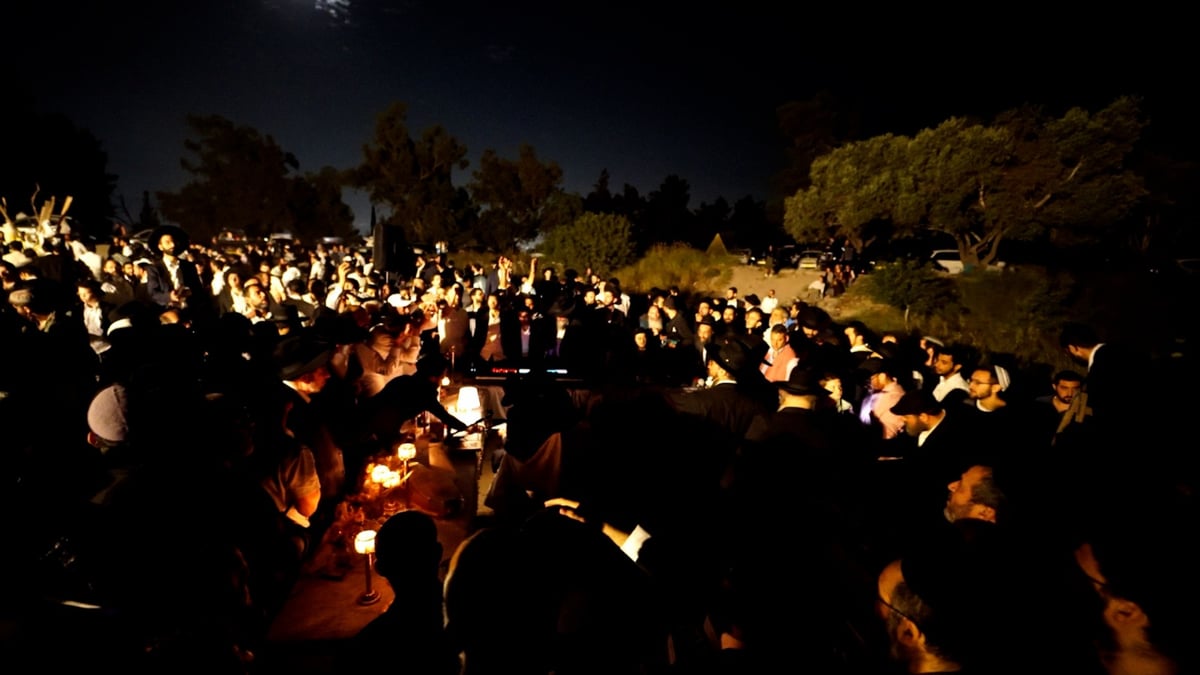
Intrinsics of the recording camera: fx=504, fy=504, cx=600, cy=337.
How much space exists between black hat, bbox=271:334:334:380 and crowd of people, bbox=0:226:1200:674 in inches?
0.8

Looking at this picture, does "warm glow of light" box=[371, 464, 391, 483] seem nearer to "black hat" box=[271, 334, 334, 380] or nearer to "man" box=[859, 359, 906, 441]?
"black hat" box=[271, 334, 334, 380]

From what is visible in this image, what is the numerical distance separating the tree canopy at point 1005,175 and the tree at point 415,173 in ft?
75.5

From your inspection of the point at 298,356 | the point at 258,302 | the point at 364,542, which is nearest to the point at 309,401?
the point at 298,356

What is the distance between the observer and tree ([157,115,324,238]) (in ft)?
144

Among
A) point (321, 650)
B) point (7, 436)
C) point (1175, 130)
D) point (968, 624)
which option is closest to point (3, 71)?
point (7, 436)

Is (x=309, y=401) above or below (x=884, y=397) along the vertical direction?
above

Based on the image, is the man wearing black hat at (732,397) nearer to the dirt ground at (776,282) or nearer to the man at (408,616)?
the man at (408,616)

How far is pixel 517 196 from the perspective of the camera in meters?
31.3

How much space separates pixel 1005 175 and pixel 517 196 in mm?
23875

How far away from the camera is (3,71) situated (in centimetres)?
2978

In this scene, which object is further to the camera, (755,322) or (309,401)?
(755,322)

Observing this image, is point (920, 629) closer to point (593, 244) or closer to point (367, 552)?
point (367, 552)

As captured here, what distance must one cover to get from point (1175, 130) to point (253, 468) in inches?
1356

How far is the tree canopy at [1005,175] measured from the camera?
53.0ft
